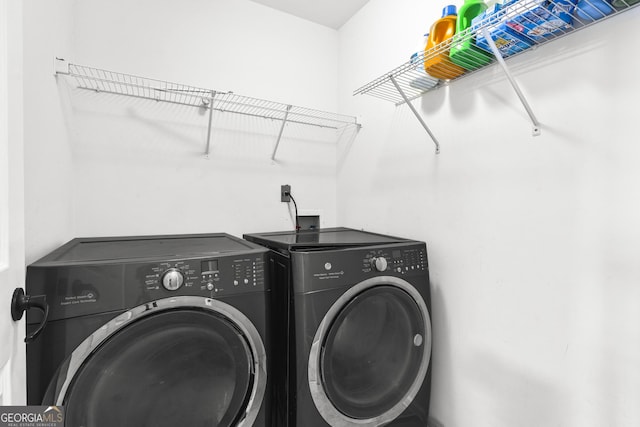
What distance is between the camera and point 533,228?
1.08 m

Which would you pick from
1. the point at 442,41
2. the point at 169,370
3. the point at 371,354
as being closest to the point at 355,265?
the point at 371,354

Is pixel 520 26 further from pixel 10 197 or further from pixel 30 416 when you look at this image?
pixel 30 416

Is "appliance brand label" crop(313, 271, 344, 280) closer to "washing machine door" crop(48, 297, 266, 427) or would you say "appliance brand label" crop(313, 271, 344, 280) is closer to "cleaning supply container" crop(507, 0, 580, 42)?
"washing machine door" crop(48, 297, 266, 427)

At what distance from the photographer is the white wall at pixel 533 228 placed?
876mm

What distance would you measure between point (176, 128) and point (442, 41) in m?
1.44

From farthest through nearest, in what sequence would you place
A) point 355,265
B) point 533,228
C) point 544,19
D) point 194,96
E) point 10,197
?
point 194,96, point 355,265, point 533,228, point 544,19, point 10,197

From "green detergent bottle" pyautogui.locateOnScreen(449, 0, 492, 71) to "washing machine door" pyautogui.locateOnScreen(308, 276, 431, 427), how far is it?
3.13ft

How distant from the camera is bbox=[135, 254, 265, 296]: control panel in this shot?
0.91m

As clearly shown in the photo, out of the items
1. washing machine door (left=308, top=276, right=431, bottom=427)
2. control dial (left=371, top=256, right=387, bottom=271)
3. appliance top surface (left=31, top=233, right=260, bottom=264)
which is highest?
appliance top surface (left=31, top=233, right=260, bottom=264)

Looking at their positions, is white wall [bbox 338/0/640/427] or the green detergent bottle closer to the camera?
white wall [bbox 338/0/640/427]

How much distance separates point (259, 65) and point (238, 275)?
1.49m

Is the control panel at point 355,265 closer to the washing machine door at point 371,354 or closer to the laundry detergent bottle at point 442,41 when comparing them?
the washing machine door at point 371,354

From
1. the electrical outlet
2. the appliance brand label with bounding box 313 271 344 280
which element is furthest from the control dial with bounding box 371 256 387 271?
the electrical outlet

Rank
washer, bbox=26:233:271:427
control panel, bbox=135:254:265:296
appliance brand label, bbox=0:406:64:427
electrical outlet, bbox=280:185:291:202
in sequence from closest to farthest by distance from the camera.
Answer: appliance brand label, bbox=0:406:64:427
washer, bbox=26:233:271:427
control panel, bbox=135:254:265:296
electrical outlet, bbox=280:185:291:202
